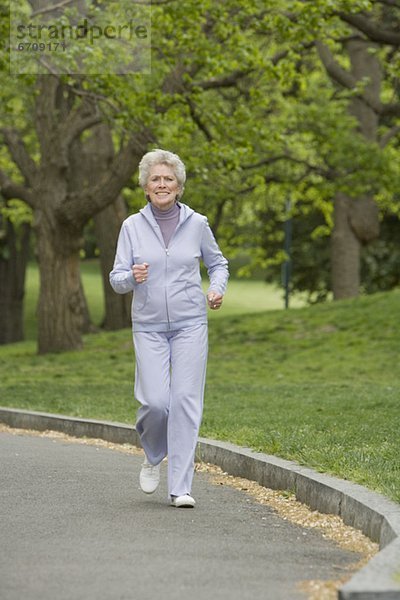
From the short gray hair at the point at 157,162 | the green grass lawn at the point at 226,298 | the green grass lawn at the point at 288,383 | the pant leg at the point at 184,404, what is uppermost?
the short gray hair at the point at 157,162

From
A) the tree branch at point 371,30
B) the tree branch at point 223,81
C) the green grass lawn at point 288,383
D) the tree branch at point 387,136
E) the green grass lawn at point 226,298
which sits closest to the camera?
the green grass lawn at point 288,383

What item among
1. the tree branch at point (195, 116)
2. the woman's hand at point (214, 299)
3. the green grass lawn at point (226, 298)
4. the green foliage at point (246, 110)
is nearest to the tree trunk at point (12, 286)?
the green foliage at point (246, 110)

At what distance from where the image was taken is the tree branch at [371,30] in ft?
67.9

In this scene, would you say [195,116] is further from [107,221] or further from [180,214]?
[180,214]

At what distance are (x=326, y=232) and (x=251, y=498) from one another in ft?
108

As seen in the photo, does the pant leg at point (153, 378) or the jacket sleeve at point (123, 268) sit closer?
the jacket sleeve at point (123, 268)

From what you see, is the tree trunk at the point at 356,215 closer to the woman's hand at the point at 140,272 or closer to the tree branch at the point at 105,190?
the tree branch at the point at 105,190

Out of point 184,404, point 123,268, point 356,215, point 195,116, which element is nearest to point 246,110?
point 195,116

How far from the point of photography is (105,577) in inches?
220

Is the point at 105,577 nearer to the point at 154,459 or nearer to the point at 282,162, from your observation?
the point at 154,459

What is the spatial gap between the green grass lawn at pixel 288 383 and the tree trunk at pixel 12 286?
8.46 meters

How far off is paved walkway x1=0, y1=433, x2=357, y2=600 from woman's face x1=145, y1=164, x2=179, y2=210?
1811mm

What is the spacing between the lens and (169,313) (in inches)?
307

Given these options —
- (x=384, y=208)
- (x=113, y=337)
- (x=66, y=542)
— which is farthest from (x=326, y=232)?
(x=66, y=542)
